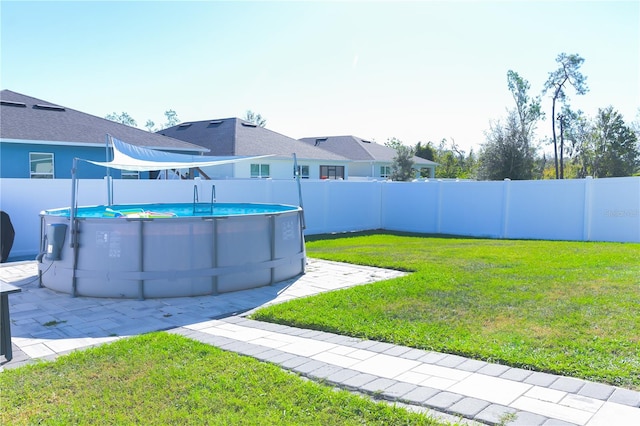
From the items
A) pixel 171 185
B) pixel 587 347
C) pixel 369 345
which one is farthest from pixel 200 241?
pixel 171 185

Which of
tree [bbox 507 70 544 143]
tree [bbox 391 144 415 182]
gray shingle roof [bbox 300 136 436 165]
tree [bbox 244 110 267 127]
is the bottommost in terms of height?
tree [bbox 391 144 415 182]

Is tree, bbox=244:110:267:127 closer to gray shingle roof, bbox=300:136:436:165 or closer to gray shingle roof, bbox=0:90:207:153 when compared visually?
gray shingle roof, bbox=300:136:436:165

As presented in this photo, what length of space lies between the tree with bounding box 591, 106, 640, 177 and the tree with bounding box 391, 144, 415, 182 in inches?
515

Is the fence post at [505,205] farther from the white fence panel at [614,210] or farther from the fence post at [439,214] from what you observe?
the white fence panel at [614,210]

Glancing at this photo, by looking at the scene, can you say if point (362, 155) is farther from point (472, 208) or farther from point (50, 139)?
point (50, 139)

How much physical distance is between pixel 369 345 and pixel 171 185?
9644 millimetres

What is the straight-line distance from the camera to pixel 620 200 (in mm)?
14117

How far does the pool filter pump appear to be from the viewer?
7391 mm

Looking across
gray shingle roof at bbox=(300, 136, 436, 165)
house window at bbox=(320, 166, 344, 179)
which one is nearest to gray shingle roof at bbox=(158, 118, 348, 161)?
house window at bbox=(320, 166, 344, 179)

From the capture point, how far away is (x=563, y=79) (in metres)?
38.4

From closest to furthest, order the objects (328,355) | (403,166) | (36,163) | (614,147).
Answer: (328,355) < (36,163) < (614,147) < (403,166)

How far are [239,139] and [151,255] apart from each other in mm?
18091

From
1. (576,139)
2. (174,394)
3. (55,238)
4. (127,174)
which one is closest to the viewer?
(174,394)

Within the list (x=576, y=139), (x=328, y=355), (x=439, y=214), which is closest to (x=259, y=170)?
(x=439, y=214)
